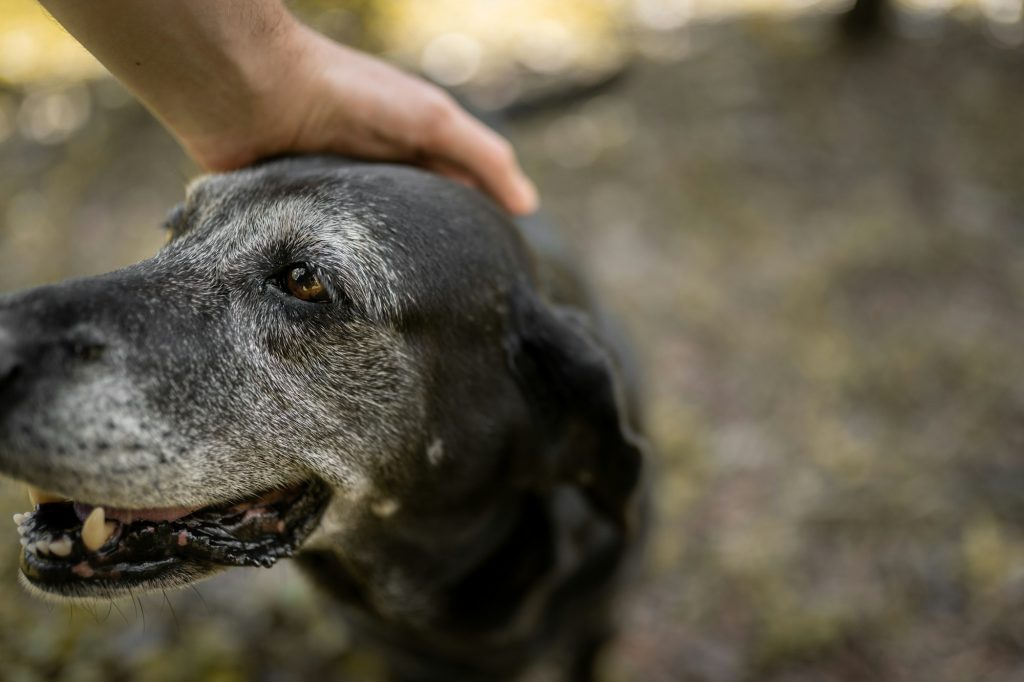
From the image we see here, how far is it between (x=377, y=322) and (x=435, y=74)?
4860 mm

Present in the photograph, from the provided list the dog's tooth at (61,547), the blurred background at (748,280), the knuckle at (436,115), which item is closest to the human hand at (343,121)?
the knuckle at (436,115)

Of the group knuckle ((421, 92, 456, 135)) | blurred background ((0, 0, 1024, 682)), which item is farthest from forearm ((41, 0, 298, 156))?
blurred background ((0, 0, 1024, 682))

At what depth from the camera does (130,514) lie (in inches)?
69.1

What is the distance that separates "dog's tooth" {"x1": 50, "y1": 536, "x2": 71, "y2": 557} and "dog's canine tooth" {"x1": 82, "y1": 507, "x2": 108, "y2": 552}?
3cm

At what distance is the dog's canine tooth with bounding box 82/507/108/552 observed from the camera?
1.67m

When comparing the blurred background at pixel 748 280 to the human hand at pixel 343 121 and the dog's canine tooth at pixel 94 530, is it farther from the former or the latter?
the human hand at pixel 343 121

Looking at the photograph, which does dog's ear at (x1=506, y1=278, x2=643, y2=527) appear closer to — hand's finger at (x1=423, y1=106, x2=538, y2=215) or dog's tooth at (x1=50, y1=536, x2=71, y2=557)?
hand's finger at (x1=423, y1=106, x2=538, y2=215)

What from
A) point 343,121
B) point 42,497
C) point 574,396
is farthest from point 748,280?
point 42,497

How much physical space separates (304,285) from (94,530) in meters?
→ 0.72

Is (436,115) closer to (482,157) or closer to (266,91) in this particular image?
(482,157)

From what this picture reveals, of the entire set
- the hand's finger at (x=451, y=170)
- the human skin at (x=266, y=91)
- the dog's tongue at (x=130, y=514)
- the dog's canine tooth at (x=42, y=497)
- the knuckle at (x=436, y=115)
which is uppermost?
the human skin at (x=266, y=91)

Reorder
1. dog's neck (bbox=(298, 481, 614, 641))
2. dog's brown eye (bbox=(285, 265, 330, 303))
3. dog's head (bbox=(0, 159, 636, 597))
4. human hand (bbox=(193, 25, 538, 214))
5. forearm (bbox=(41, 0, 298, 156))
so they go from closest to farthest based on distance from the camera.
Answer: dog's head (bbox=(0, 159, 636, 597)) < forearm (bbox=(41, 0, 298, 156)) < dog's brown eye (bbox=(285, 265, 330, 303)) < human hand (bbox=(193, 25, 538, 214)) < dog's neck (bbox=(298, 481, 614, 641))

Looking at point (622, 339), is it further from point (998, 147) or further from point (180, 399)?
point (998, 147)

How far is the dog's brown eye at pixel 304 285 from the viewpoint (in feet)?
6.19
